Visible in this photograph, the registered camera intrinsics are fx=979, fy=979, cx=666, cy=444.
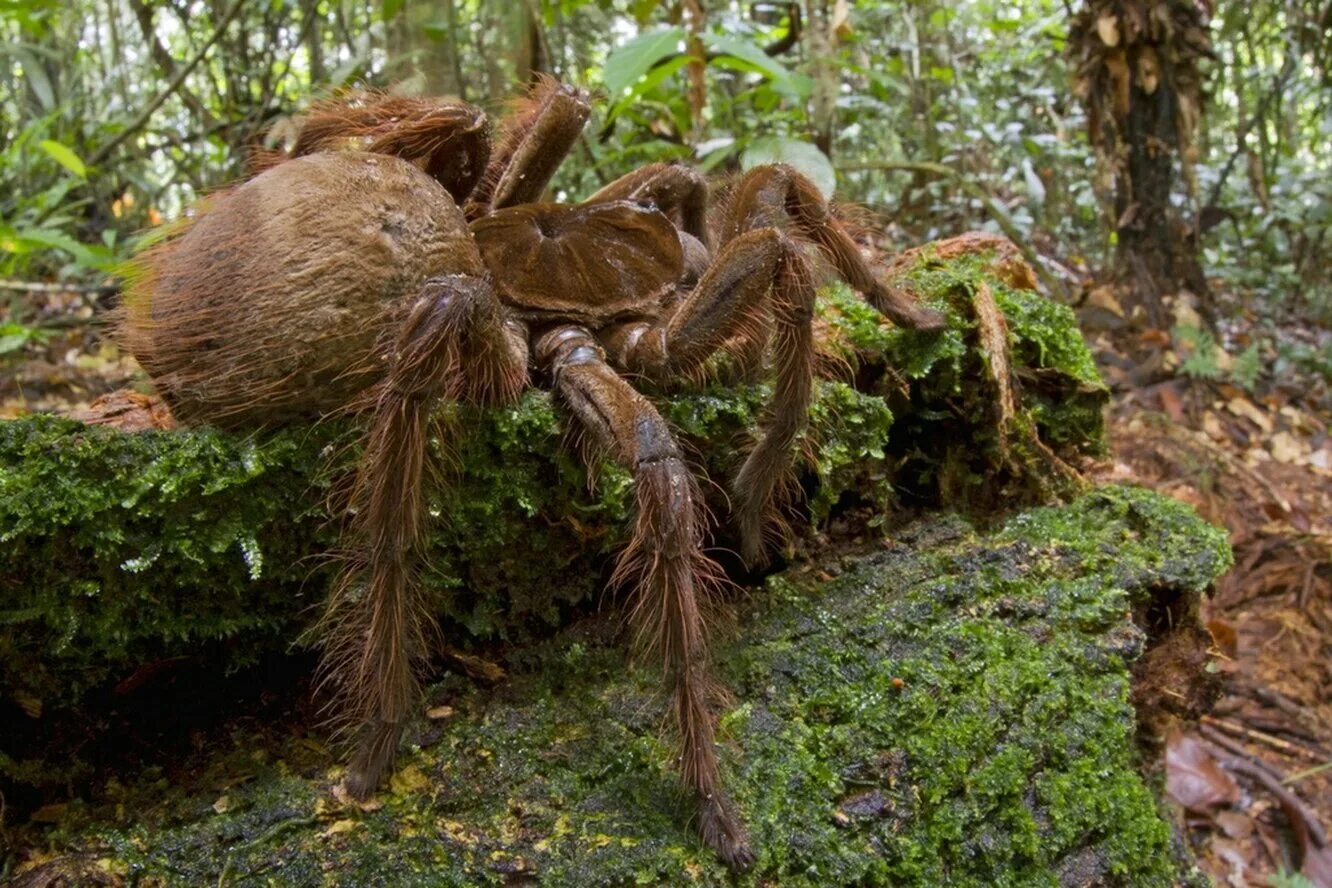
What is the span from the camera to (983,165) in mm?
6934

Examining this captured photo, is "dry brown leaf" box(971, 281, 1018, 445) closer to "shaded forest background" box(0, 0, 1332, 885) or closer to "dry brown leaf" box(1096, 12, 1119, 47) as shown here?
"shaded forest background" box(0, 0, 1332, 885)

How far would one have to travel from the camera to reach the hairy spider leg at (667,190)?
3.03 metres

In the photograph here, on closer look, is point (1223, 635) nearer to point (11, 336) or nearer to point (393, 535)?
point (393, 535)

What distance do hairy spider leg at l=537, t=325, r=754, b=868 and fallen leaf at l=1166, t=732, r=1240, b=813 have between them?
256 centimetres

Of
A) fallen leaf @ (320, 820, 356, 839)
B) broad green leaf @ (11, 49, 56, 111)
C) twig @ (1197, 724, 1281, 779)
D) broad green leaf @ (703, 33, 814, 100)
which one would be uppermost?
broad green leaf @ (11, 49, 56, 111)

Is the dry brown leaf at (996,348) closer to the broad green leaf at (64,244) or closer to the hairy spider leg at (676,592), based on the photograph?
the hairy spider leg at (676,592)

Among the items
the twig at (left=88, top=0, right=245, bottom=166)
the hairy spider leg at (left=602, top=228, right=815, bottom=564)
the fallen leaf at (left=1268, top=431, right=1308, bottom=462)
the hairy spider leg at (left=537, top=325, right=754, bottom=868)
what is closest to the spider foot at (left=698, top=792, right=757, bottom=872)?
the hairy spider leg at (left=537, top=325, right=754, bottom=868)

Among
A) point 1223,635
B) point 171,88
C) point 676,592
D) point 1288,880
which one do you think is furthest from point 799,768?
point 171,88

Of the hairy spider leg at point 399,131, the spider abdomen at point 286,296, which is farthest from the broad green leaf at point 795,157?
the spider abdomen at point 286,296

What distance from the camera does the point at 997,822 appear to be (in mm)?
2109

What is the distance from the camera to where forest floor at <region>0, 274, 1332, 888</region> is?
3713 mm

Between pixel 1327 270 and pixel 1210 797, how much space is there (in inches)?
215

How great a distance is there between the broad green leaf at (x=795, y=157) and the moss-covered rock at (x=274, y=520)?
0.96 metres

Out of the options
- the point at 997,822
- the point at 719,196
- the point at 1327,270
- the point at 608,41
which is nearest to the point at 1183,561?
the point at 997,822
